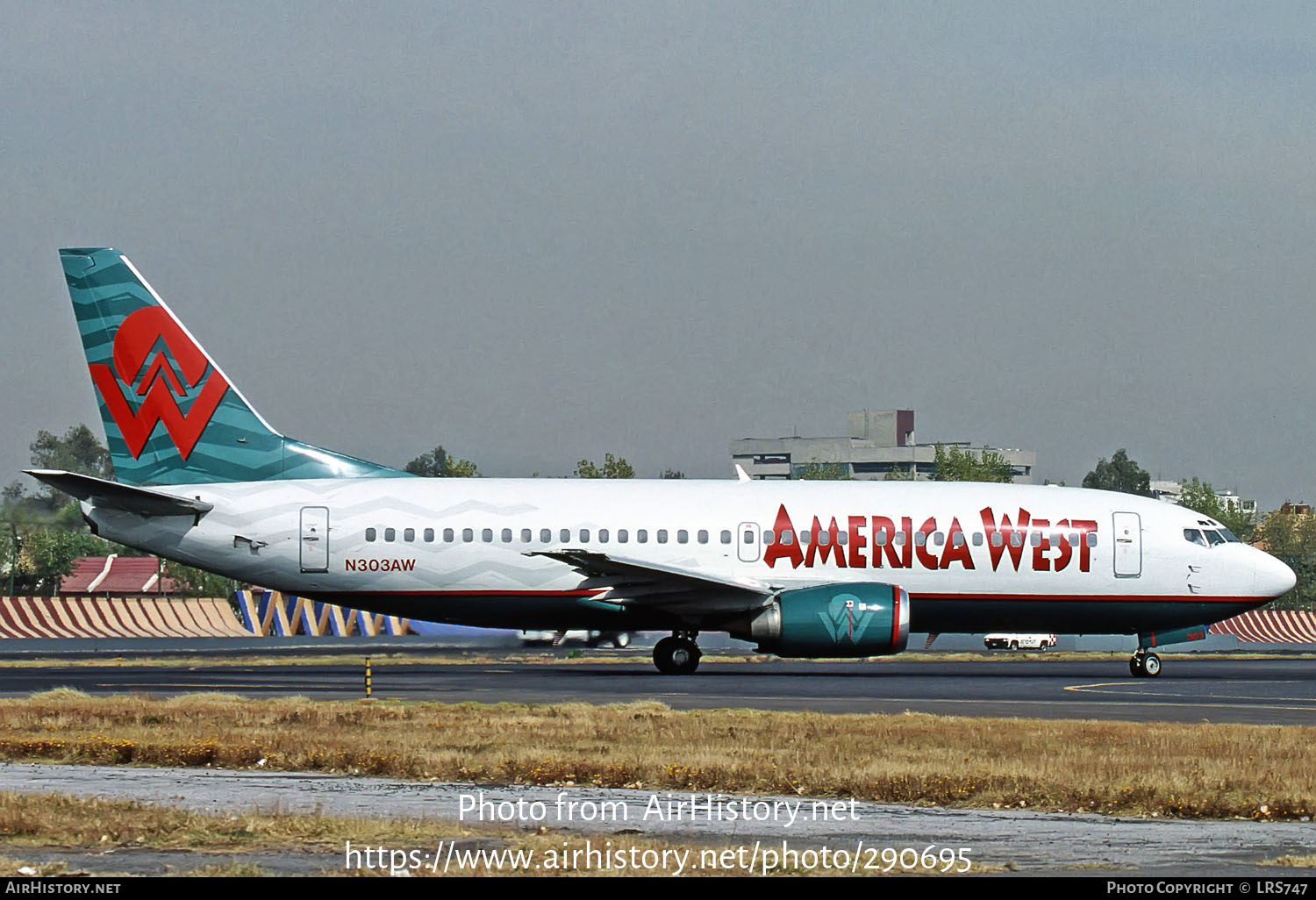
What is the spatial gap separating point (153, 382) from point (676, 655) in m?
12.4

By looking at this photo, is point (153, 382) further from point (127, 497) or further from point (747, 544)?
point (747, 544)

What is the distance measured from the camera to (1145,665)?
1403 inches

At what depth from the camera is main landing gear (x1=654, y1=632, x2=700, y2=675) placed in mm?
35219

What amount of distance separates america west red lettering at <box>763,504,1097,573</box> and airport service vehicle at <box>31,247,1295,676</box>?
4 centimetres

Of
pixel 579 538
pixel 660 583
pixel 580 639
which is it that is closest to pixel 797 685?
pixel 660 583

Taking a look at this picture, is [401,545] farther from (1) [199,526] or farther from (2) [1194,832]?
(2) [1194,832]

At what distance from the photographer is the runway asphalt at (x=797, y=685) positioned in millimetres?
26141

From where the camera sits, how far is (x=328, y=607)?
71.2 m

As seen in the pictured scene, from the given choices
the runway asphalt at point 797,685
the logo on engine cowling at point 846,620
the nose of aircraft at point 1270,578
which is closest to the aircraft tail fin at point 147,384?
the runway asphalt at point 797,685

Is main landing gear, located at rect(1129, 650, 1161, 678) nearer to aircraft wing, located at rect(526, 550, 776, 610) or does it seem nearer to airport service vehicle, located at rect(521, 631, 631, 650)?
aircraft wing, located at rect(526, 550, 776, 610)

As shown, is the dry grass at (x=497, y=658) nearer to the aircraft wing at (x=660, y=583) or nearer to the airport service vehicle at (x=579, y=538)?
the airport service vehicle at (x=579, y=538)

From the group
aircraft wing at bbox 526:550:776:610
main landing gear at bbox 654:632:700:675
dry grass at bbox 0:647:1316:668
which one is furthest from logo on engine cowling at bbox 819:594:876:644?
dry grass at bbox 0:647:1316:668

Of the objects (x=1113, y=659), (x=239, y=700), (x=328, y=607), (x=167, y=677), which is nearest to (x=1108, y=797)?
(x=239, y=700)

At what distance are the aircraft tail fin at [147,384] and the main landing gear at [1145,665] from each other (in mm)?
18774
